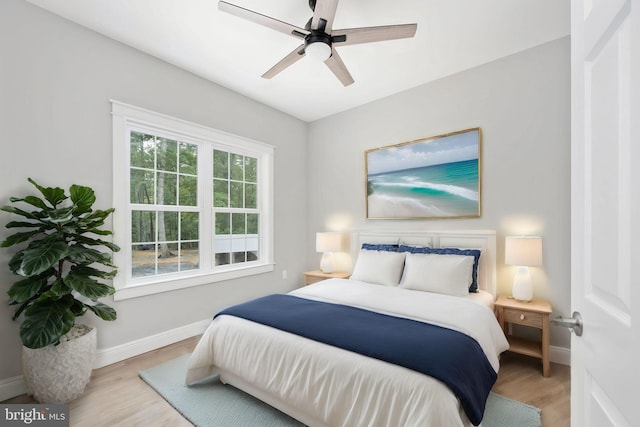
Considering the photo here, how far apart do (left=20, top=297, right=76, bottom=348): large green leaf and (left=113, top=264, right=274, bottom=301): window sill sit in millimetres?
696

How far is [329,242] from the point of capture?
4051 millimetres

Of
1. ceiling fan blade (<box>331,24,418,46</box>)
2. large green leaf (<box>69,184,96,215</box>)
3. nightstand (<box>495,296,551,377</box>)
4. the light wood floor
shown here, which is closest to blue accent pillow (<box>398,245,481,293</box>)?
nightstand (<box>495,296,551,377</box>)

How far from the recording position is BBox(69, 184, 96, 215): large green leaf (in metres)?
2.17

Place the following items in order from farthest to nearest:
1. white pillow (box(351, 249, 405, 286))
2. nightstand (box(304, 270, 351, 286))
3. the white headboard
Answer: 1. nightstand (box(304, 270, 351, 286))
2. white pillow (box(351, 249, 405, 286))
3. the white headboard

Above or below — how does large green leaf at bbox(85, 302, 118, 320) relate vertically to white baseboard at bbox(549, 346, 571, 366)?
above

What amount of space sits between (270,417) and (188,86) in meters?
3.22

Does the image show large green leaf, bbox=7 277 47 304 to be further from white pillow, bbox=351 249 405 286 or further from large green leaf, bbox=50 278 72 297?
white pillow, bbox=351 249 405 286

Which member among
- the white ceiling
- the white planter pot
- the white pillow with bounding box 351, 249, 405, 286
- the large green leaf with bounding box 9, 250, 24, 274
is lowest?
the white planter pot

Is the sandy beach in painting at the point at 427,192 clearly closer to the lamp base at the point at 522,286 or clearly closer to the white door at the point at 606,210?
the lamp base at the point at 522,286

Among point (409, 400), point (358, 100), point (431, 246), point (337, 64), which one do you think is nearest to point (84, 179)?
point (337, 64)

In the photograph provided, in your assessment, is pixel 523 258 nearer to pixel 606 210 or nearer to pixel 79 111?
pixel 606 210

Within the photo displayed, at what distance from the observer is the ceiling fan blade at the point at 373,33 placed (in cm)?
199

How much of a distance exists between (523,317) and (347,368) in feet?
6.07

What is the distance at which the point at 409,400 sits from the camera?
1.41 meters
